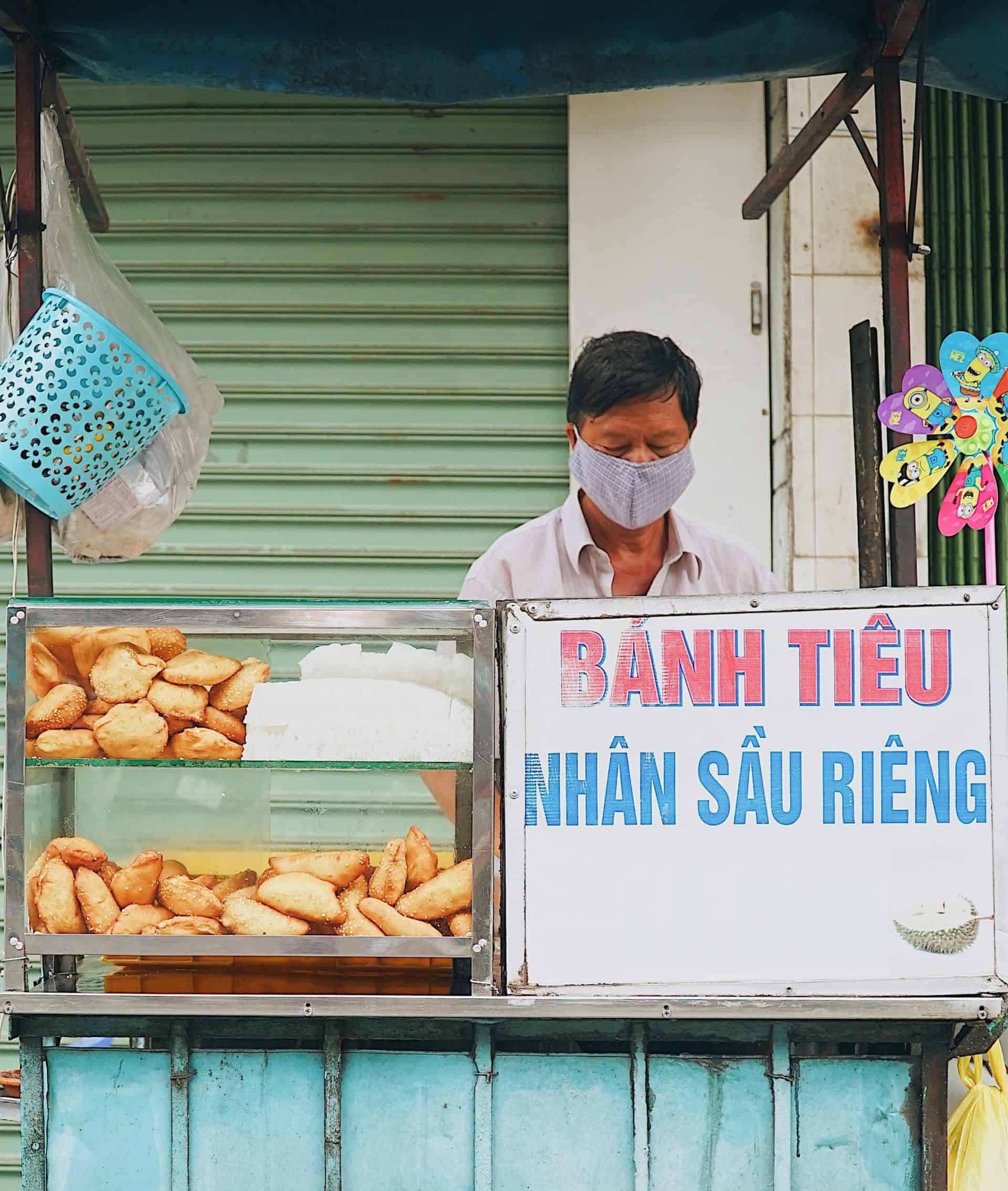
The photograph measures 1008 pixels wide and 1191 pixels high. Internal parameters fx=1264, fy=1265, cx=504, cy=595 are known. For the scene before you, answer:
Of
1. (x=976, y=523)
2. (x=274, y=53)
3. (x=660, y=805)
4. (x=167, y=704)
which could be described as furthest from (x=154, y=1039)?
(x=274, y=53)

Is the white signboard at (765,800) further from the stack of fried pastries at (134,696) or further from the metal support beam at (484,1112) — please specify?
the stack of fried pastries at (134,696)

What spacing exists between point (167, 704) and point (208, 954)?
46 centimetres

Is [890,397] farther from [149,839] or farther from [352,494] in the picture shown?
[352,494]

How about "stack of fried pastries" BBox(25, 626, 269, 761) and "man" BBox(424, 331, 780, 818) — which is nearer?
"stack of fried pastries" BBox(25, 626, 269, 761)

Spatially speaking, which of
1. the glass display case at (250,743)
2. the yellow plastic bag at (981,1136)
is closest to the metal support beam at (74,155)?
the glass display case at (250,743)

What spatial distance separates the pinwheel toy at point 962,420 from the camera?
7.87 ft

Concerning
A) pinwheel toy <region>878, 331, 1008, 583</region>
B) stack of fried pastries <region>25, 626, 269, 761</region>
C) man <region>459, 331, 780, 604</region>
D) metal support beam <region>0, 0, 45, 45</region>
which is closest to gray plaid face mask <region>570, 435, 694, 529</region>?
man <region>459, 331, 780, 604</region>

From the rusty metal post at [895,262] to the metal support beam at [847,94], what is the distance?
37 mm

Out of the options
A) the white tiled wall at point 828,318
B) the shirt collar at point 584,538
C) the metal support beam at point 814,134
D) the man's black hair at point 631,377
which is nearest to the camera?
the metal support beam at point 814,134

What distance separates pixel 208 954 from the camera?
7.52 feet

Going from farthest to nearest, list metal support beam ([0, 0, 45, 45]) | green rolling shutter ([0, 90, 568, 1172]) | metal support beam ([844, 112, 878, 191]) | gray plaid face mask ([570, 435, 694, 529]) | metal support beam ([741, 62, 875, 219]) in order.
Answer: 1. green rolling shutter ([0, 90, 568, 1172])
2. gray plaid face mask ([570, 435, 694, 529])
3. metal support beam ([741, 62, 875, 219])
4. metal support beam ([844, 112, 878, 191])
5. metal support beam ([0, 0, 45, 45])

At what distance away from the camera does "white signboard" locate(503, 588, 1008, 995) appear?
88.0 inches

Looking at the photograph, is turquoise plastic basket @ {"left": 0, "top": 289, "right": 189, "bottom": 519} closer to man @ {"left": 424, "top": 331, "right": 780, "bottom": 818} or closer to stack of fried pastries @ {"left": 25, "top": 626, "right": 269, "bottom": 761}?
stack of fried pastries @ {"left": 25, "top": 626, "right": 269, "bottom": 761}

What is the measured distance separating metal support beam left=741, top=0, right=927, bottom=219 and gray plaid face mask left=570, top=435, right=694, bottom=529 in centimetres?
82
